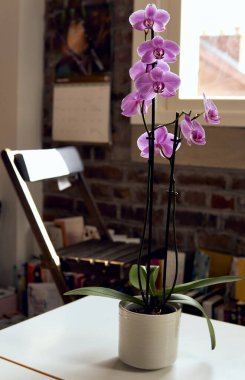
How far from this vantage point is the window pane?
258 cm

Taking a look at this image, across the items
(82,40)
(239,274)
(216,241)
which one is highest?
(82,40)

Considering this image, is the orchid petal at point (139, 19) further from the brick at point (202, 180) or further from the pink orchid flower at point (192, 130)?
the brick at point (202, 180)

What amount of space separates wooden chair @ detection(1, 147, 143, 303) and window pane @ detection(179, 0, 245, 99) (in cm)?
65

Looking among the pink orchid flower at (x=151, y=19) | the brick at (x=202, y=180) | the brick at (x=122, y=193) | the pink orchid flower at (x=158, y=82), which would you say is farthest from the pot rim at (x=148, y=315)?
the brick at (x=122, y=193)

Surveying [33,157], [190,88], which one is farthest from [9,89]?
[190,88]

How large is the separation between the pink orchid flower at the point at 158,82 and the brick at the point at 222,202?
4.80ft

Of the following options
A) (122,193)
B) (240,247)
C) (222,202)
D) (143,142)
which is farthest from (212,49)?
(143,142)

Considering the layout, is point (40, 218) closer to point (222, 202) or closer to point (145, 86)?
point (222, 202)

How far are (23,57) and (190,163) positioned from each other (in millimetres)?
1095

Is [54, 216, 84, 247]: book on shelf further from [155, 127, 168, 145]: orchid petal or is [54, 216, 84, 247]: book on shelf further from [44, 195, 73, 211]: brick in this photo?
[155, 127, 168, 145]: orchid petal

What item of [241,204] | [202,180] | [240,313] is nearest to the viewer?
[240,313]

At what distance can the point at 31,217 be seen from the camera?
88.7 inches

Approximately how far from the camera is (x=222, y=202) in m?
2.57

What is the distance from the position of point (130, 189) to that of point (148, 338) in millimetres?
1670
